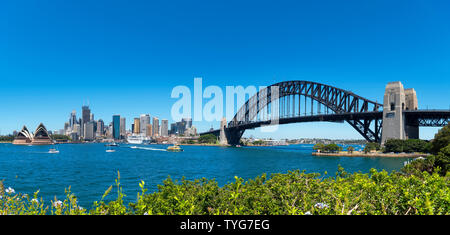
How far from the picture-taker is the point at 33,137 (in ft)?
441

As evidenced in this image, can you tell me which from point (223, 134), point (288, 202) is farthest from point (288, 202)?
point (223, 134)

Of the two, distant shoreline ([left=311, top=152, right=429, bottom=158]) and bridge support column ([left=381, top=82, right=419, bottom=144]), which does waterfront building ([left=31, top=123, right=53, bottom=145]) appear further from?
bridge support column ([left=381, top=82, right=419, bottom=144])

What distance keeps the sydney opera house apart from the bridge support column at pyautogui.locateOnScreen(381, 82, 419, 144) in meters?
137

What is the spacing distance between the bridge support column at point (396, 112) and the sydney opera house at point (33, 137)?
5402 inches

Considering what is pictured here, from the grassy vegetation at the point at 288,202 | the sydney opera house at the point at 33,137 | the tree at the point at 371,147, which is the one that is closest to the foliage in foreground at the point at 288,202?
the grassy vegetation at the point at 288,202

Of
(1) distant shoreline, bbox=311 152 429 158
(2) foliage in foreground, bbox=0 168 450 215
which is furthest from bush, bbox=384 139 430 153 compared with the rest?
(2) foliage in foreground, bbox=0 168 450 215

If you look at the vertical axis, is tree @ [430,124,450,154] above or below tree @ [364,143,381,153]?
above

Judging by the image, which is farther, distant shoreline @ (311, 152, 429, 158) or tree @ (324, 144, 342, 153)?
tree @ (324, 144, 342, 153)

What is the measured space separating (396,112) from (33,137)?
14138cm

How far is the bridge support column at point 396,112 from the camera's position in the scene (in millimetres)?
60062

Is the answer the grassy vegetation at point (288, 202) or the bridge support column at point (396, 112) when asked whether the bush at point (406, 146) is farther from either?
the grassy vegetation at point (288, 202)

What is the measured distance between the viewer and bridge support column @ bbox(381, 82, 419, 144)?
2365 inches

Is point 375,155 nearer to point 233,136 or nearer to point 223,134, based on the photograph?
point 233,136

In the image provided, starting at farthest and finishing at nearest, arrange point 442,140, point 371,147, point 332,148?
point 332,148, point 371,147, point 442,140
